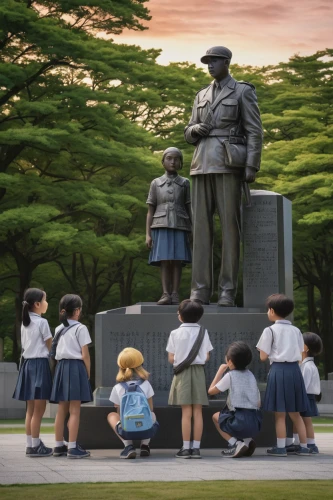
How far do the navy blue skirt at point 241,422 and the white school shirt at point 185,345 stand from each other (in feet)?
2.03

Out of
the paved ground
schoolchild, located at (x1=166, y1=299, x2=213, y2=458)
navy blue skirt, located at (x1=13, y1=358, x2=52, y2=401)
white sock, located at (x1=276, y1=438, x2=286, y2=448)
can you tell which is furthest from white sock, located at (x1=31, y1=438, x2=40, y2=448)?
white sock, located at (x1=276, y1=438, x2=286, y2=448)

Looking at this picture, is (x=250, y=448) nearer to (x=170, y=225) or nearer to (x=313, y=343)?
(x=313, y=343)

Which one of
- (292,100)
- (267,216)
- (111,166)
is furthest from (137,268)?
(267,216)

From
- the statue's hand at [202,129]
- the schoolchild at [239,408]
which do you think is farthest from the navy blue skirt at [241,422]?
the statue's hand at [202,129]

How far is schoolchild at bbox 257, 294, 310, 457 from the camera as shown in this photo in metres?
10.5

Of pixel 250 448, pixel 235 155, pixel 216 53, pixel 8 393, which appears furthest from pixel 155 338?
pixel 8 393

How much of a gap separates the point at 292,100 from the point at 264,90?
173 centimetres

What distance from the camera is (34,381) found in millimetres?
10602

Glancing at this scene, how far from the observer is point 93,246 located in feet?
84.1

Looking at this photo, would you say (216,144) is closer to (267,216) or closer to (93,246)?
(267,216)

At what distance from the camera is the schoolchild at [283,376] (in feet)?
34.4

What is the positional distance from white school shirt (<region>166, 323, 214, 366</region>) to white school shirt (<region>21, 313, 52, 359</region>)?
1278 millimetres

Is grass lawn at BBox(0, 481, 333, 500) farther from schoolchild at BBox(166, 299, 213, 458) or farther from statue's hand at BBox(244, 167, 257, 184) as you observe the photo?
statue's hand at BBox(244, 167, 257, 184)

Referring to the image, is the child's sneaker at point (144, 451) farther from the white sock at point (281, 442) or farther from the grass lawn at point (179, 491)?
the grass lawn at point (179, 491)
